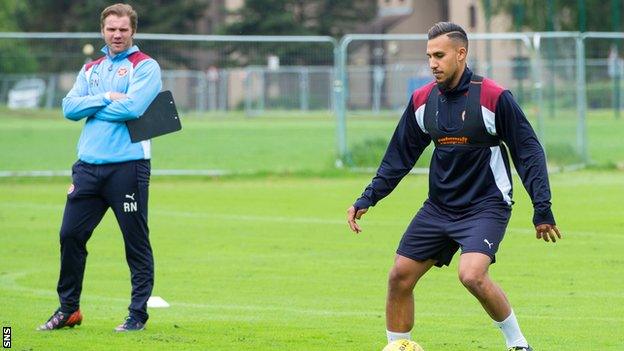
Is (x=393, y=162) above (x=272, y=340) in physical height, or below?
above

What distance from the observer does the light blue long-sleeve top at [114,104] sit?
9.44m

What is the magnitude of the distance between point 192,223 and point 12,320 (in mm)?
7569

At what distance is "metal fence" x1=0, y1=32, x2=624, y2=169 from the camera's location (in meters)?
23.9

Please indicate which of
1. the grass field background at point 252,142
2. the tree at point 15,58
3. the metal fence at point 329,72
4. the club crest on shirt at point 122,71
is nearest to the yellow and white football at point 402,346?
the club crest on shirt at point 122,71

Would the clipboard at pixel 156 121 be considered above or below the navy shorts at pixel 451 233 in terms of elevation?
above

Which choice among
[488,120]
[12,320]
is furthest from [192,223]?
[488,120]

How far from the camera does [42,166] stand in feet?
81.6

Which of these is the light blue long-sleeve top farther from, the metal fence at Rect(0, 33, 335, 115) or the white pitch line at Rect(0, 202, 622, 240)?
the metal fence at Rect(0, 33, 335, 115)

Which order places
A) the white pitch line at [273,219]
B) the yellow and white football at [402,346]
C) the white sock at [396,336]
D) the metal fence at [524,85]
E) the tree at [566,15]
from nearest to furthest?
1. the yellow and white football at [402,346]
2. the white sock at [396,336]
3. the white pitch line at [273,219]
4. the metal fence at [524,85]
5. the tree at [566,15]

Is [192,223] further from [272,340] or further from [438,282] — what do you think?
[272,340]

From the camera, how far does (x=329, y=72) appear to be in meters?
25.5

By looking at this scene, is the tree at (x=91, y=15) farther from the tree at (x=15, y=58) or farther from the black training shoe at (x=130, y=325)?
the black training shoe at (x=130, y=325)

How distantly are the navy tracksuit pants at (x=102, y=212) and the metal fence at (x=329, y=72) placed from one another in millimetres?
13475

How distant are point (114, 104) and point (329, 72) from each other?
1627 centimetres
